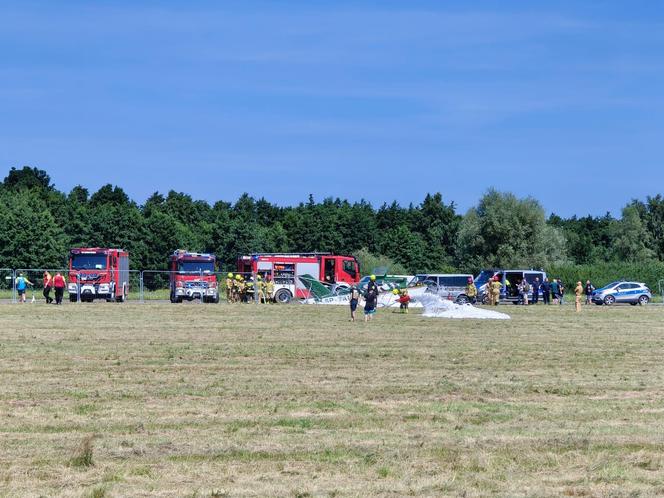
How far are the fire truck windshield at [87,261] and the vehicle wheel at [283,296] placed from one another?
30.7 feet

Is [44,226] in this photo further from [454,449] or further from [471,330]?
[454,449]

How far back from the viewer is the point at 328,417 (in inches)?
552

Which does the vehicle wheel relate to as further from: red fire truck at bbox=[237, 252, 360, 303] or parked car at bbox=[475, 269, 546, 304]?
parked car at bbox=[475, 269, 546, 304]

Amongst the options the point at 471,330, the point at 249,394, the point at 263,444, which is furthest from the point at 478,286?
the point at 263,444

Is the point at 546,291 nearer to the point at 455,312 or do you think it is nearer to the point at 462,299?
the point at 462,299

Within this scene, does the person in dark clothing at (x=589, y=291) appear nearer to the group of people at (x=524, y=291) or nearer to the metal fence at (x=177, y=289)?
the group of people at (x=524, y=291)

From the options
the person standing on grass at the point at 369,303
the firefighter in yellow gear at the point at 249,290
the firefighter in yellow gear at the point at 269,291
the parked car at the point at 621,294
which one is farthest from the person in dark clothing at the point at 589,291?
the person standing on grass at the point at 369,303

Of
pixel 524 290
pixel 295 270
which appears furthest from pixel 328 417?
pixel 524 290

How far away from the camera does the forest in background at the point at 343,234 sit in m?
86.6

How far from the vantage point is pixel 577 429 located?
13188 mm

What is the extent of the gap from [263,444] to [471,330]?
74.1 feet

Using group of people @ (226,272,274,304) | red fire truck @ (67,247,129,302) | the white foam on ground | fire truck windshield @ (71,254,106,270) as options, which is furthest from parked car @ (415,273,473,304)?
fire truck windshield @ (71,254,106,270)

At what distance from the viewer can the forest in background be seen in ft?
284

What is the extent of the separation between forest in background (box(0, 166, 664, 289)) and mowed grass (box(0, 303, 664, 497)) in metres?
59.6
